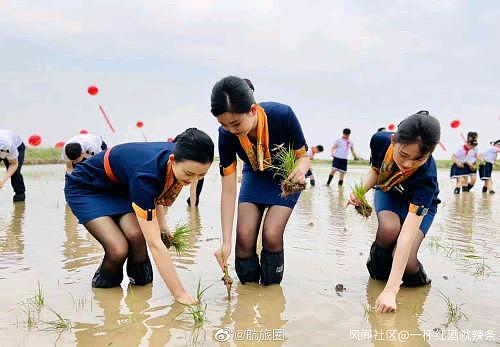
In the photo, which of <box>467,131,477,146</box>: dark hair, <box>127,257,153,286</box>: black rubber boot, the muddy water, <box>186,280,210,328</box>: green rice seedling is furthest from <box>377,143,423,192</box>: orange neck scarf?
<box>467,131,477,146</box>: dark hair

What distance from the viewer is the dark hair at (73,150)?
7.01 m

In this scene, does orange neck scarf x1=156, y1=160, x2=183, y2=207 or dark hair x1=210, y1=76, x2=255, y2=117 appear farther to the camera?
orange neck scarf x1=156, y1=160, x2=183, y2=207

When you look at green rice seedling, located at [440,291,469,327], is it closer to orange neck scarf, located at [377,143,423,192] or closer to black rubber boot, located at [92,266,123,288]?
orange neck scarf, located at [377,143,423,192]

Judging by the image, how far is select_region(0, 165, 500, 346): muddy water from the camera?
2.71 meters

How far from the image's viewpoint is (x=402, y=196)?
12.6 ft

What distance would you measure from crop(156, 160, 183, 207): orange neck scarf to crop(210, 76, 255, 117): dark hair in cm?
48

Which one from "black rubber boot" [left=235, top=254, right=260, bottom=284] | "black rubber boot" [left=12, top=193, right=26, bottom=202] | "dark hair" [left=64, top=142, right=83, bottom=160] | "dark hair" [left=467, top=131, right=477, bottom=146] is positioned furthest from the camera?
"dark hair" [left=467, top=131, right=477, bottom=146]

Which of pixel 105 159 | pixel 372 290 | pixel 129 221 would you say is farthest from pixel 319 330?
pixel 105 159

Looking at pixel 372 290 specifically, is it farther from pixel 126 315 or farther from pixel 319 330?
pixel 126 315

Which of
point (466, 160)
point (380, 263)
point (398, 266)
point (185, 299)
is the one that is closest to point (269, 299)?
point (185, 299)

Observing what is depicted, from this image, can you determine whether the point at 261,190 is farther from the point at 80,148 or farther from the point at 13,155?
the point at 13,155

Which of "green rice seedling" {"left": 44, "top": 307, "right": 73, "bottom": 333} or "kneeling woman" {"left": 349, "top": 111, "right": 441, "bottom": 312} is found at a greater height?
"kneeling woman" {"left": 349, "top": 111, "right": 441, "bottom": 312}

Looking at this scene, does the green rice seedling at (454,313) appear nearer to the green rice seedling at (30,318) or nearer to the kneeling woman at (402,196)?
the kneeling woman at (402,196)

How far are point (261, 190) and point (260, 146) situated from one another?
15.7 inches
